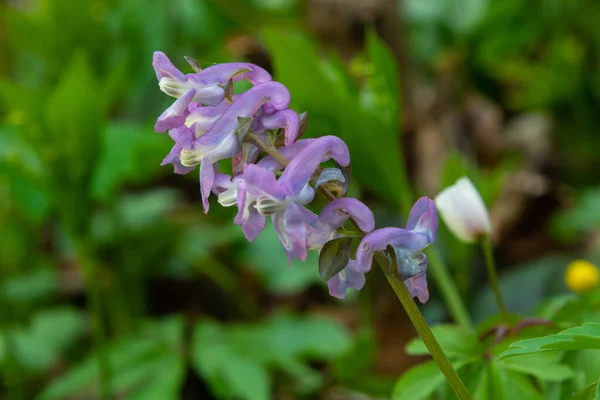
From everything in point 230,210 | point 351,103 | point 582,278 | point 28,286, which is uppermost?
point 351,103

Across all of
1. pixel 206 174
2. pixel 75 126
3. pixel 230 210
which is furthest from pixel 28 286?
pixel 206 174

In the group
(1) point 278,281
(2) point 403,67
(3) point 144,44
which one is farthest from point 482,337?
(2) point 403,67

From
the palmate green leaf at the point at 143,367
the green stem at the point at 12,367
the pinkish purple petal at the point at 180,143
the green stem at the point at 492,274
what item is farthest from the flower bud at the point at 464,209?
the green stem at the point at 12,367

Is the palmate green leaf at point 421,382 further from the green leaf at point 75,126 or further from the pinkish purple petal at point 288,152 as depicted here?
the green leaf at point 75,126

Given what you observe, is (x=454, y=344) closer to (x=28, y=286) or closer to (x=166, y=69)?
(x=166, y=69)

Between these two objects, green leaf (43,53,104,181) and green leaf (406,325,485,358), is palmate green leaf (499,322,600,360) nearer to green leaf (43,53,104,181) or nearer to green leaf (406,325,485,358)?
green leaf (406,325,485,358)

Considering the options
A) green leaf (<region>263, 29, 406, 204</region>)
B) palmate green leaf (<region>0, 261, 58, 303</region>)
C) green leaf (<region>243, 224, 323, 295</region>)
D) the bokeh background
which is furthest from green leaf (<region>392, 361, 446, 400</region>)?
palmate green leaf (<region>0, 261, 58, 303</region>)
